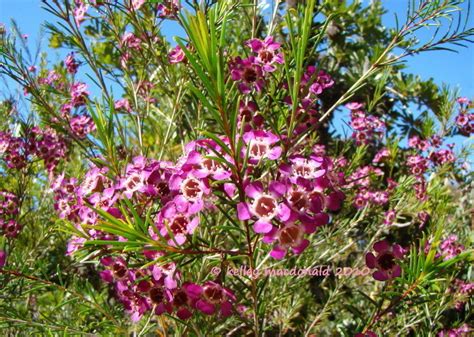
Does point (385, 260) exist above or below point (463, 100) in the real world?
below

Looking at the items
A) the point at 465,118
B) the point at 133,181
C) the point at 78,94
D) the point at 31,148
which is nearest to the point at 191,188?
the point at 133,181

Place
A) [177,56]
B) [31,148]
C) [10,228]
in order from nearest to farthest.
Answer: [177,56] < [10,228] < [31,148]

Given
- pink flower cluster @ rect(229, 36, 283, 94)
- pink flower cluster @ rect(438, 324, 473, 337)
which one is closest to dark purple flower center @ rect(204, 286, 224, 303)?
pink flower cluster @ rect(229, 36, 283, 94)

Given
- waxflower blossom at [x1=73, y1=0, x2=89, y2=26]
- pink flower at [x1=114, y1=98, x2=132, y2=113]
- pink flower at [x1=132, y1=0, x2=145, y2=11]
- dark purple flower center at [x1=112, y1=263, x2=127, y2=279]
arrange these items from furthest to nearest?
pink flower at [x1=114, y1=98, x2=132, y2=113] < waxflower blossom at [x1=73, y1=0, x2=89, y2=26] < pink flower at [x1=132, y1=0, x2=145, y2=11] < dark purple flower center at [x1=112, y1=263, x2=127, y2=279]

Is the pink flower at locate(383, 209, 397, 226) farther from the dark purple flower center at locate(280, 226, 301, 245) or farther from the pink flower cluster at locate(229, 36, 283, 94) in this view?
the dark purple flower center at locate(280, 226, 301, 245)

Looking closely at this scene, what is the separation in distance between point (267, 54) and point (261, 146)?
333mm

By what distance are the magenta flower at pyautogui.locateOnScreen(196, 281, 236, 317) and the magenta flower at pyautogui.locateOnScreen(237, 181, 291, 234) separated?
0.23 metres

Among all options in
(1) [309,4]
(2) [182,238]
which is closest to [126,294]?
(2) [182,238]

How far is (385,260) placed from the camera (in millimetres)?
978

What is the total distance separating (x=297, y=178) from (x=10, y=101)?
2518 mm

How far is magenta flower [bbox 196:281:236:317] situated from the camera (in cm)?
89

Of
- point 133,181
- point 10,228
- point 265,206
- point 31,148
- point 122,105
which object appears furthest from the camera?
point 122,105

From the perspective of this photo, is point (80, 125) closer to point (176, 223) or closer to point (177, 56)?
point (177, 56)

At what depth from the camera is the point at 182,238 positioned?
78cm
